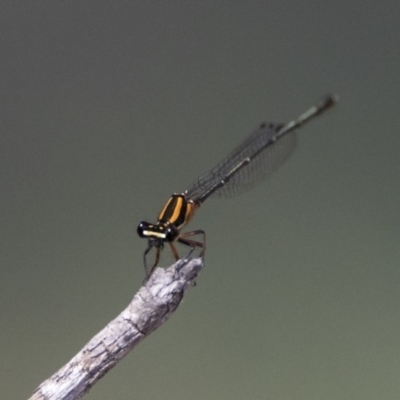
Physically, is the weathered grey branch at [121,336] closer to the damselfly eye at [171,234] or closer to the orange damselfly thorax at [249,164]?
the damselfly eye at [171,234]

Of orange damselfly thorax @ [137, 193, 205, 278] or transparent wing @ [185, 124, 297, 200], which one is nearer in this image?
orange damselfly thorax @ [137, 193, 205, 278]

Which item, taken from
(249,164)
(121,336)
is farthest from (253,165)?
(121,336)

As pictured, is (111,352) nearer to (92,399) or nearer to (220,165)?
(220,165)

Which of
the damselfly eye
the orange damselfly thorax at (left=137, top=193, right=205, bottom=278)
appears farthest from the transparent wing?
the damselfly eye

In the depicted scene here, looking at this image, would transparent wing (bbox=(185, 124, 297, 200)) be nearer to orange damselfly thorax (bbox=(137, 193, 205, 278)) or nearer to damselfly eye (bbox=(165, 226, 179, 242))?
orange damselfly thorax (bbox=(137, 193, 205, 278))

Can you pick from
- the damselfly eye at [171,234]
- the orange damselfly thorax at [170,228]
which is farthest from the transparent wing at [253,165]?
the damselfly eye at [171,234]

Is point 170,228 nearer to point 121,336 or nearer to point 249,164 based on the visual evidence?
point 121,336

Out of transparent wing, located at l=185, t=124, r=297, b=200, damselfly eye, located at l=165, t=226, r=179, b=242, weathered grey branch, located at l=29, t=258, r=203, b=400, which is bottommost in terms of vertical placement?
weathered grey branch, located at l=29, t=258, r=203, b=400
